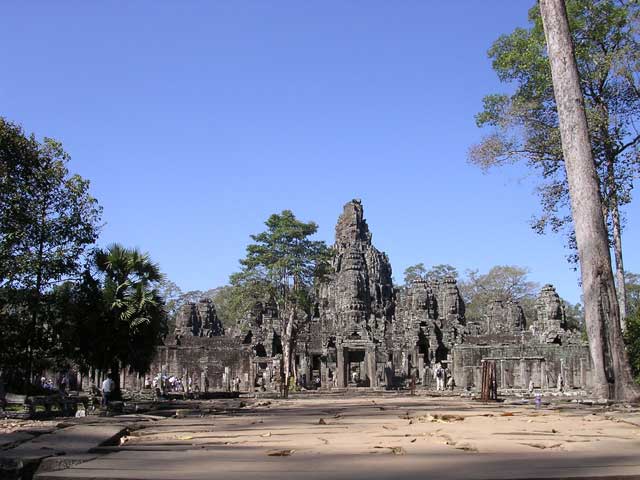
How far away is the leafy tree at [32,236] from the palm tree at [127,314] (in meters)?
1.07

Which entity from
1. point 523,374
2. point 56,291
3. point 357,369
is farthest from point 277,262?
point 56,291

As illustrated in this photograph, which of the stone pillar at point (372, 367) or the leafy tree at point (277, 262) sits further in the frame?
the leafy tree at point (277, 262)

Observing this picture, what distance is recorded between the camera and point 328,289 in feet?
161

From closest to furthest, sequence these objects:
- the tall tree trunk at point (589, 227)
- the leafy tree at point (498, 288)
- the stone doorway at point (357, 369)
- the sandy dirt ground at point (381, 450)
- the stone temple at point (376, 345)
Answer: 1. the sandy dirt ground at point (381, 450)
2. the tall tree trunk at point (589, 227)
3. the stone temple at point (376, 345)
4. the stone doorway at point (357, 369)
5. the leafy tree at point (498, 288)

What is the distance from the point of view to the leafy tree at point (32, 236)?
15.8 metres

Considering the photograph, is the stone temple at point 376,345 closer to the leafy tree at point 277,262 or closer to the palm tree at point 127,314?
the leafy tree at point 277,262

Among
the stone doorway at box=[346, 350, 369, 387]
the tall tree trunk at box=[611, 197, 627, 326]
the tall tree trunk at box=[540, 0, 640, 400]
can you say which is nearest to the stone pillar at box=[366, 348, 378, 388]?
the stone doorway at box=[346, 350, 369, 387]

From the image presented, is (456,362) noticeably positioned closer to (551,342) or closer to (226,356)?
(551,342)

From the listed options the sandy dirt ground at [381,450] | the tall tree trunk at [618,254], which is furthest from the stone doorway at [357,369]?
the sandy dirt ground at [381,450]

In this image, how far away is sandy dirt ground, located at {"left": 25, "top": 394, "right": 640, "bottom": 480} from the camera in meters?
4.01

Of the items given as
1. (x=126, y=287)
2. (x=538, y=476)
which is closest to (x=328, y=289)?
(x=126, y=287)

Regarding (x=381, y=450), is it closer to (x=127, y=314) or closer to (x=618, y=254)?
(x=127, y=314)

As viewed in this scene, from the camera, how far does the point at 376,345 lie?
3534cm

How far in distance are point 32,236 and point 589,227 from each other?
1278cm
